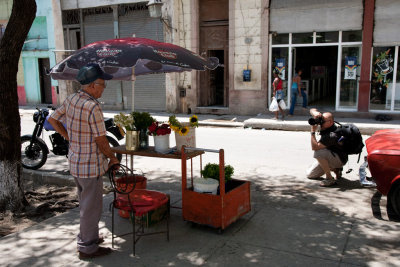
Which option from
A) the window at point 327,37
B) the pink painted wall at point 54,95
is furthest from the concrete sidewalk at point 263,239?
the pink painted wall at point 54,95

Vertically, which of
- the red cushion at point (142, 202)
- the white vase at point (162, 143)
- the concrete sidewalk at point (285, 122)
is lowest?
the concrete sidewalk at point (285, 122)

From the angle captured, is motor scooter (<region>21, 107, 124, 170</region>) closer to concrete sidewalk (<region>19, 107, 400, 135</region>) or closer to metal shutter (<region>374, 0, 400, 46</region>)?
concrete sidewalk (<region>19, 107, 400, 135</region>)

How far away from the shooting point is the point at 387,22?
44.7 feet

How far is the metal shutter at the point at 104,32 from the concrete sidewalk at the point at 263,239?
14056 mm

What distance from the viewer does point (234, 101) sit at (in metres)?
16.4

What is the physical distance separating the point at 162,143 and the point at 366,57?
37.9ft

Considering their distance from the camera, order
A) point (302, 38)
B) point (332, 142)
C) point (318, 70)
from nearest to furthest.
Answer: point (332, 142) < point (302, 38) < point (318, 70)

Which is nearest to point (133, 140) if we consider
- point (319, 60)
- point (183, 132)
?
point (183, 132)

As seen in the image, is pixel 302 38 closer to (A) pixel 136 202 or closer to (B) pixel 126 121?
(B) pixel 126 121

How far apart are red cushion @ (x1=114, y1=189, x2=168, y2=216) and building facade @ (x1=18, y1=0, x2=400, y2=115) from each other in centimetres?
1186

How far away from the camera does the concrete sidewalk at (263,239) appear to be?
13.2 feet

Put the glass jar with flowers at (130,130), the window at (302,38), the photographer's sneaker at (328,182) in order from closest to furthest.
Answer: the glass jar with flowers at (130,130)
the photographer's sneaker at (328,182)
the window at (302,38)

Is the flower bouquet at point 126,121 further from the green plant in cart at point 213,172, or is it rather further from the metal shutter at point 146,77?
the metal shutter at point 146,77

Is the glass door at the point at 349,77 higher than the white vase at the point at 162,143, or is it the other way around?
the glass door at the point at 349,77
